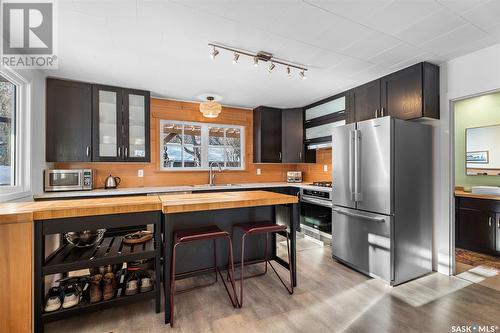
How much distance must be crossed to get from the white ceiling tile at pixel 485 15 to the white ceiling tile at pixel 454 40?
0.06 m

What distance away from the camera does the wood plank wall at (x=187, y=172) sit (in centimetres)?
377

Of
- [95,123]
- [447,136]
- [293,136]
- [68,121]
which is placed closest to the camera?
[447,136]

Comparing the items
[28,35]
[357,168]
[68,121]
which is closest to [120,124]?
[68,121]

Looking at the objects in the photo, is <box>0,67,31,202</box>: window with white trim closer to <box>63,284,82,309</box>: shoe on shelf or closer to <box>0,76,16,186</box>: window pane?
<box>0,76,16,186</box>: window pane

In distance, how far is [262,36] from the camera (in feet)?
6.97

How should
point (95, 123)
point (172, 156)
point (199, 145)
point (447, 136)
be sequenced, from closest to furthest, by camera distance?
point (447, 136) < point (95, 123) < point (172, 156) < point (199, 145)

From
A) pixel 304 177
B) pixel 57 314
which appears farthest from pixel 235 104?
pixel 57 314

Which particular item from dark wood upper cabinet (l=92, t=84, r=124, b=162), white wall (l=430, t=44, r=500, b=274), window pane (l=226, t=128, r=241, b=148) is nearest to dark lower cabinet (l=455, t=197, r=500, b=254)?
white wall (l=430, t=44, r=500, b=274)

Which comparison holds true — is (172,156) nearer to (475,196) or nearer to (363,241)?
(363,241)

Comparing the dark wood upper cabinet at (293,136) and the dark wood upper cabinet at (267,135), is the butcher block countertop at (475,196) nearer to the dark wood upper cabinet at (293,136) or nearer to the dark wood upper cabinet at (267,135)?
the dark wood upper cabinet at (293,136)

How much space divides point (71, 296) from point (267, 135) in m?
3.66

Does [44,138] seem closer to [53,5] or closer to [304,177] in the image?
[53,5]

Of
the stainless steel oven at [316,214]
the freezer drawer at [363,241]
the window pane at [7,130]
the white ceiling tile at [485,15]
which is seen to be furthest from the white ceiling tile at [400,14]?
the window pane at [7,130]

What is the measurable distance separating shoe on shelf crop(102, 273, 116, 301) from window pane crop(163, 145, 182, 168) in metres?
2.38
